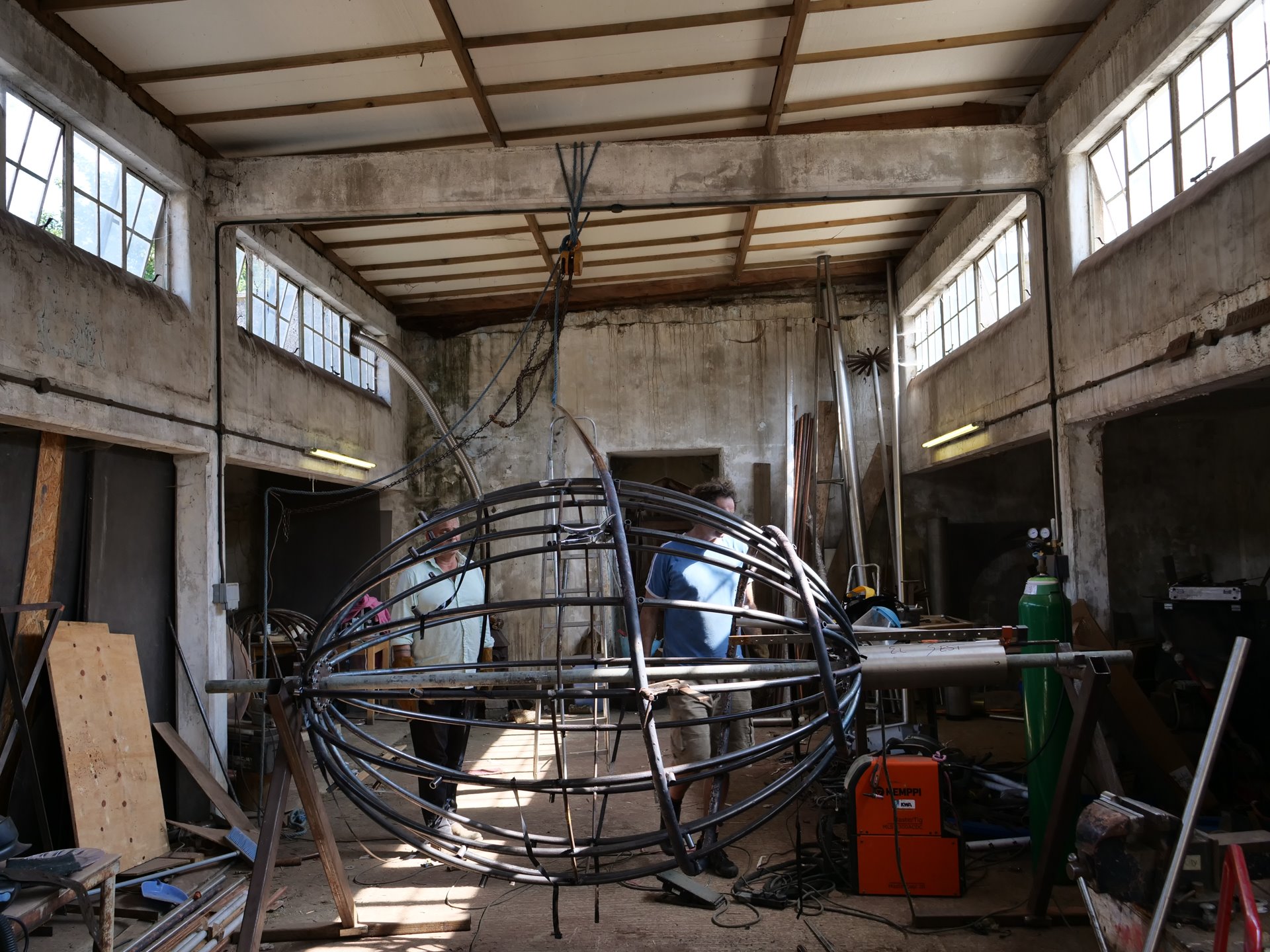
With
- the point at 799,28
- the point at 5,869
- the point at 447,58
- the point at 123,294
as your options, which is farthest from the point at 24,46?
the point at 799,28

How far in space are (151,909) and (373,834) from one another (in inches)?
53.4

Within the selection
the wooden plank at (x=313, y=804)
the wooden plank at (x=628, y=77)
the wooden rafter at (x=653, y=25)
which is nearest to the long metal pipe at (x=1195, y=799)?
the wooden plank at (x=313, y=804)

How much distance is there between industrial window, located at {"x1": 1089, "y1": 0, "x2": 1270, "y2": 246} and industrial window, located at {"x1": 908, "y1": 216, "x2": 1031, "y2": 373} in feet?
3.32

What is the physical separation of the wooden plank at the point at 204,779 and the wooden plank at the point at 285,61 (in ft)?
11.3

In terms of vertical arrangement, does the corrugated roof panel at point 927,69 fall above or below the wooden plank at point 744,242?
above

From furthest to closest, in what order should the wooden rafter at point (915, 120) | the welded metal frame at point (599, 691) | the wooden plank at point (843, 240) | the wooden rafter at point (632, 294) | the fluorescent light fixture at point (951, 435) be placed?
the wooden rafter at point (632, 294) < the wooden plank at point (843, 240) < the fluorescent light fixture at point (951, 435) < the wooden rafter at point (915, 120) < the welded metal frame at point (599, 691)

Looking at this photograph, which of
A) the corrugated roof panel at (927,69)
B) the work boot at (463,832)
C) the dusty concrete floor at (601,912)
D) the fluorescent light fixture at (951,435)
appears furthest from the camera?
the fluorescent light fixture at (951,435)

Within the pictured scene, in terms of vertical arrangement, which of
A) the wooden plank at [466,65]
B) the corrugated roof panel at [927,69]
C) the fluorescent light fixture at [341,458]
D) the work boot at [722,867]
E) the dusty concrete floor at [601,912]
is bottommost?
the dusty concrete floor at [601,912]

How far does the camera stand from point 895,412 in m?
9.23

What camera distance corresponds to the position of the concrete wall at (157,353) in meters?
4.02

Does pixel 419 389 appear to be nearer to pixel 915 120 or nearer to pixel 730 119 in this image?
pixel 730 119

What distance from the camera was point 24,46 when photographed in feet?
13.2

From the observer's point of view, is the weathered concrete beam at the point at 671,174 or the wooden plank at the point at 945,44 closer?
the wooden plank at the point at 945,44

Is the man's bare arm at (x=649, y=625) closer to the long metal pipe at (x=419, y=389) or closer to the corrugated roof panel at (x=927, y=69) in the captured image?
the corrugated roof panel at (x=927, y=69)
